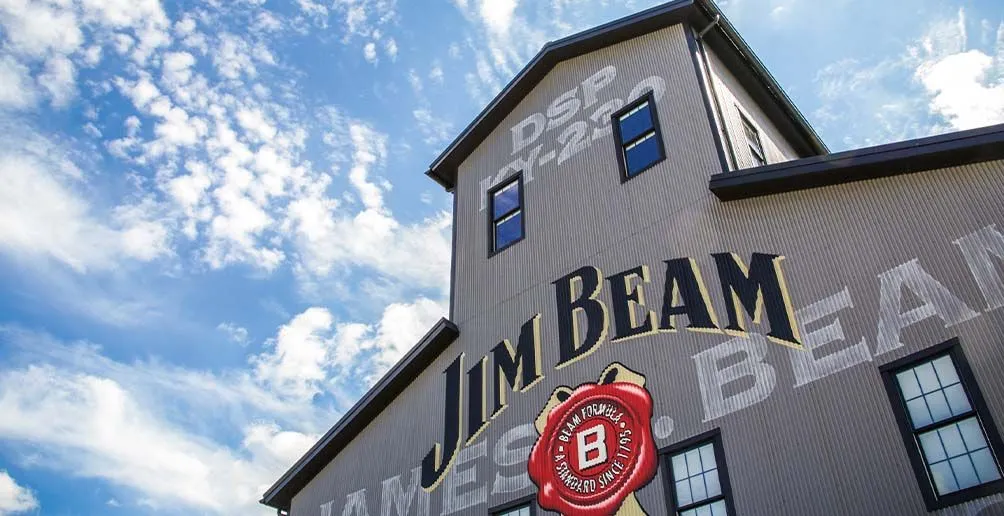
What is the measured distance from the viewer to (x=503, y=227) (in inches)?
753

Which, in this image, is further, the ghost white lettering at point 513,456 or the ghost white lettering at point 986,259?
the ghost white lettering at point 513,456

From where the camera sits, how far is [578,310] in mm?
15633

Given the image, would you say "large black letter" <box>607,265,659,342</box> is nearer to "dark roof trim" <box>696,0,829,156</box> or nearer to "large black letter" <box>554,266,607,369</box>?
"large black letter" <box>554,266,607,369</box>

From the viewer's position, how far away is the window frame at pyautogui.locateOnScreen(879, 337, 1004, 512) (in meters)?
9.70

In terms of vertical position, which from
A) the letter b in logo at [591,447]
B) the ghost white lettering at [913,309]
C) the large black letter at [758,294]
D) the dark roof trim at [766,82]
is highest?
the dark roof trim at [766,82]

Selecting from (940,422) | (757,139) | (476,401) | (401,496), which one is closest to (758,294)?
(940,422)

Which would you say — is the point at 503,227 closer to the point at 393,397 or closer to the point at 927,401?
the point at 393,397

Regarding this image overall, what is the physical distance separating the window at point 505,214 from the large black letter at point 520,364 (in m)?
2.66

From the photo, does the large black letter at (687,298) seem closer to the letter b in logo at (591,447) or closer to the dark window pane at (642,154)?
the letter b in logo at (591,447)

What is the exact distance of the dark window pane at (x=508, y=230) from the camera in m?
18.5

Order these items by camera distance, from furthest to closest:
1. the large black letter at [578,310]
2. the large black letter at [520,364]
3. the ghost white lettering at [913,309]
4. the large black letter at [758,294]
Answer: the large black letter at [520,364] < the large black letter at [578,310] < the large black letter at [758,294] < the ghost white lettering at [913,309]

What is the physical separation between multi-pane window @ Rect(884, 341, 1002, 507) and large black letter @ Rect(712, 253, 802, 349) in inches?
67.9

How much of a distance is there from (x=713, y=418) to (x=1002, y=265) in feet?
14.9

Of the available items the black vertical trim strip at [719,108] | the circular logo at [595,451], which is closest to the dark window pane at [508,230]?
the circular logo at [595,451]
